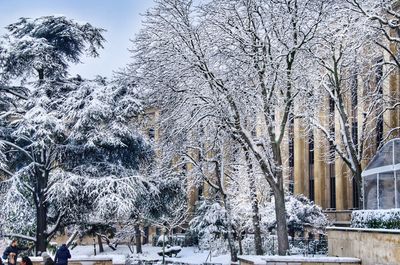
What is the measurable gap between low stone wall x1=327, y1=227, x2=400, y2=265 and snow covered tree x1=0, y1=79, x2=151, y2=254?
8.14 metres

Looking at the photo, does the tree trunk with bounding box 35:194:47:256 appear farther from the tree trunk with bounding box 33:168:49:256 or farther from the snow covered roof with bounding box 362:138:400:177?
the snow covered roof with bounding box 362:138:400:177

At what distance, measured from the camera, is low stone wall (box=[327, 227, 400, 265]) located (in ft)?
51.0

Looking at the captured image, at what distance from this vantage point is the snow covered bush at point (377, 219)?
54.3 feet

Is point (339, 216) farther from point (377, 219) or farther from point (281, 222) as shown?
Result: point (377, 219)

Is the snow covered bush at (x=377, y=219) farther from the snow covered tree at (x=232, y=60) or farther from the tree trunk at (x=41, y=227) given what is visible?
the tree trunk at (x=41, y=227)

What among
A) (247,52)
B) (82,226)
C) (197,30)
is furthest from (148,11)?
(82,226)

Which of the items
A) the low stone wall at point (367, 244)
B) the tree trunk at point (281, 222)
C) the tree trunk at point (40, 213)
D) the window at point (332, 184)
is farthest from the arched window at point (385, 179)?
the window at point (332, 184)

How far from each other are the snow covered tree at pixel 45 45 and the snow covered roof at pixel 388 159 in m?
13.7

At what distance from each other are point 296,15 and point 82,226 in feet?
41.5

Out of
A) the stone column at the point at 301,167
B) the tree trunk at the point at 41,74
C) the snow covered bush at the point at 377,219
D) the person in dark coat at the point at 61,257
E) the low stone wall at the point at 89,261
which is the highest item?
the tree trunk at the point at 41,74

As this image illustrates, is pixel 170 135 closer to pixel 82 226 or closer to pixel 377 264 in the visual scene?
pixel 82 226

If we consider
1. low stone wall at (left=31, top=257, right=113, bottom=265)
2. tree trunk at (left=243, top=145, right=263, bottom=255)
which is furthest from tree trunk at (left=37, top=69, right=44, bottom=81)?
low stone wall at (left=31, top=257, right=113, bottom=265)

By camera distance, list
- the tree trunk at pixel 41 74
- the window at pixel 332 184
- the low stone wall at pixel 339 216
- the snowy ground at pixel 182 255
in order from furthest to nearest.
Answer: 1. the window at pixel 332 184
2. the low stone wall at pixel 339 216
3. the snowy ground at pixel 182 255
4. the tree trunk at pixel 41 74

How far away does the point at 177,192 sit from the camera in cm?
2764
